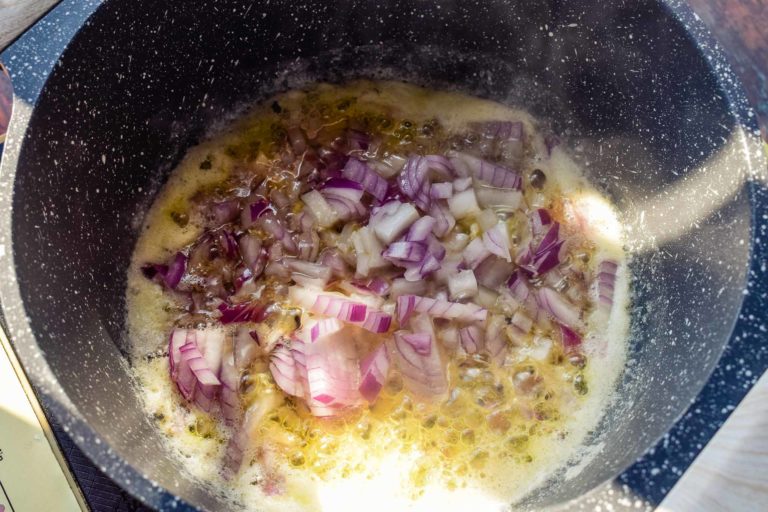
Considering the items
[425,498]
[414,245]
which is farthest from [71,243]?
[425,498]

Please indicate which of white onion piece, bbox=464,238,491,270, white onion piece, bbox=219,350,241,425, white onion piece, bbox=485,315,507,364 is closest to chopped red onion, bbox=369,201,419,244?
white onion piece, bbox=464,238,491,270

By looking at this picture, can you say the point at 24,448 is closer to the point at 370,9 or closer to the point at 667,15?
the point at 370,9

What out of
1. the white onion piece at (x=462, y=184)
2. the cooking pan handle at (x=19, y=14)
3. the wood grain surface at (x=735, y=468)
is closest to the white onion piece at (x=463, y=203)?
the white onion piece at (x=462, y=184)

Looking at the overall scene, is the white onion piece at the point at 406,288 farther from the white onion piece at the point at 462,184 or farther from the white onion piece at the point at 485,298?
the white onion piece at the point at 462,184

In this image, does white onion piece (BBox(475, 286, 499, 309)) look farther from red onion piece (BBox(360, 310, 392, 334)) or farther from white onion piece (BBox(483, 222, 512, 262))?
red onion piece (BBox(360, 310, 392, 334))

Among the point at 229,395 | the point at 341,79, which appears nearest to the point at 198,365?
the point at 229,395

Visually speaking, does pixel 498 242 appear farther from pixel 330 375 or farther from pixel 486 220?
pixel 330 375
